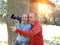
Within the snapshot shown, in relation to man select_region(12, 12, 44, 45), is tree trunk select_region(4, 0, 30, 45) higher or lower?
higher

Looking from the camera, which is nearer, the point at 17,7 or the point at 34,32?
the point at 34,32

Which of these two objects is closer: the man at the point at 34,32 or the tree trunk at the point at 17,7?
the man at the point at 34,32

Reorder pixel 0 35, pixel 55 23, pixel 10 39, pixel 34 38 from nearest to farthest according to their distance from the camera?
pixel 34 38 → pixel 10 39 → pixel 55 23 → pixel 0 35

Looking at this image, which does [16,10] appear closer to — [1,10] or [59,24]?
[1,10]

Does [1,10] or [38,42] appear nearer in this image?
[38,42]

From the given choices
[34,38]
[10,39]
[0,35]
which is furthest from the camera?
[0,35]

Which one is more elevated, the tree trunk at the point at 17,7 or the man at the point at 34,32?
the tree trunk at the point at 17,7

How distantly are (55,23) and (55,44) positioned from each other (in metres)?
0.42

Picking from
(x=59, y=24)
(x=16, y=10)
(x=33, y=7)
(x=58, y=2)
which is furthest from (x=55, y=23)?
(x=16, y=10)

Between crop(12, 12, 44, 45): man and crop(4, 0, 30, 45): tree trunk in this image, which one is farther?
crop(4, 0, 30, 45): tree trunk

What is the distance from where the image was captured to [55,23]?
3836mm

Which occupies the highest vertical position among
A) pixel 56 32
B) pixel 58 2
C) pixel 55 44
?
pixel 58 2

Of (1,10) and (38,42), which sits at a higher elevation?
(1,10)

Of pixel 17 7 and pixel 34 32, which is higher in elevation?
pixel 17 7
